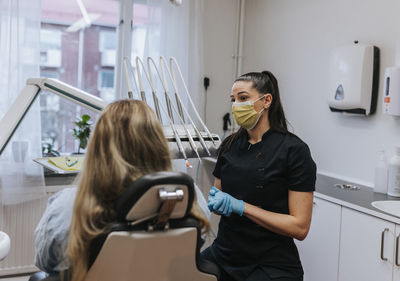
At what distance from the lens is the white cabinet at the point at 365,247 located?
5.82ft

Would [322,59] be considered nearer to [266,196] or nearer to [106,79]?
[266,196]

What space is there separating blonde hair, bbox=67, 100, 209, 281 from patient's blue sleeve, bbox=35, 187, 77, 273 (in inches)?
2.3

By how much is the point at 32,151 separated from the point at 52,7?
3.70 feet

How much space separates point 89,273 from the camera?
1063 mm

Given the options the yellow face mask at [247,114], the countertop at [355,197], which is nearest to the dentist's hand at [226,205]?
the yellow face mask at [247,114]

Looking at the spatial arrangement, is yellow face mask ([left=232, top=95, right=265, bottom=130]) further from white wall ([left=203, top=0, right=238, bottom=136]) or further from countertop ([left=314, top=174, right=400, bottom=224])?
white wall ([left=203, top=0, right=238, bottom=136])

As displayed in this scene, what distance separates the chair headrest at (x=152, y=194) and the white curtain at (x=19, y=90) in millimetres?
1748

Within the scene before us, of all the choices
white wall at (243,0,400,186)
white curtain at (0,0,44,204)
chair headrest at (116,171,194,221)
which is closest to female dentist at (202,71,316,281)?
chair headrest at (116,171,194,221)

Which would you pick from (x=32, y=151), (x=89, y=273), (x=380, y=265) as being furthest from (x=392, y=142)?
(x=32, y=151)

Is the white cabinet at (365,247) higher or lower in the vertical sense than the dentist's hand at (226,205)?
lower

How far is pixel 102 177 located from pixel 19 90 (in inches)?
71.0

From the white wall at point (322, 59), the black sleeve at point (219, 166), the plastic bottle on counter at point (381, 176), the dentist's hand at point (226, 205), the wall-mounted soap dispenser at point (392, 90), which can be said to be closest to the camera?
the dentist's hand at point (226, 205)

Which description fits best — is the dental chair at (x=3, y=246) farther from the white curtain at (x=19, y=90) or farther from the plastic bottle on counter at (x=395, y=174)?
the plastic bottle on counter at (x=395, y=174)

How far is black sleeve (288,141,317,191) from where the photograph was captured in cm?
154
